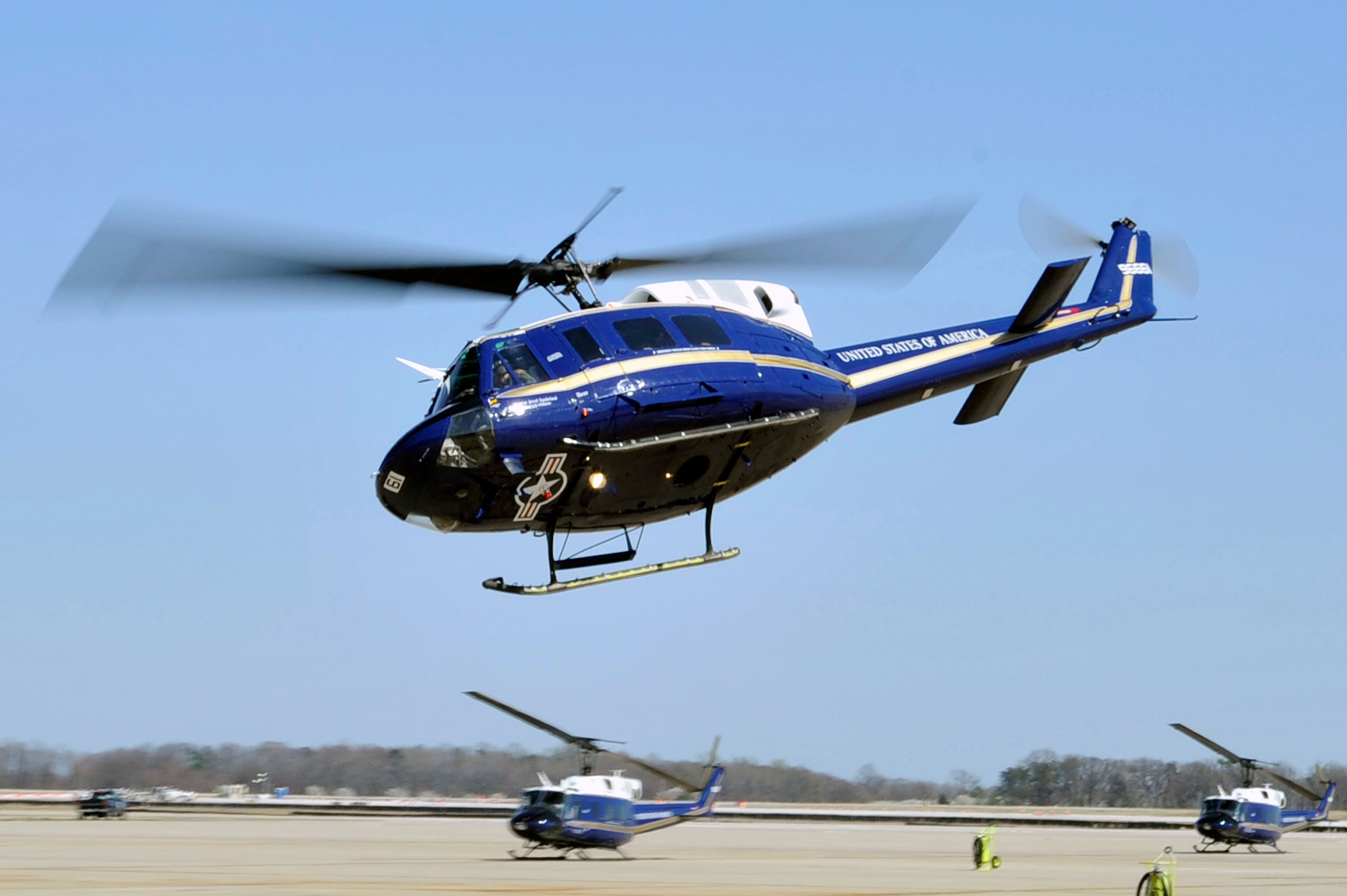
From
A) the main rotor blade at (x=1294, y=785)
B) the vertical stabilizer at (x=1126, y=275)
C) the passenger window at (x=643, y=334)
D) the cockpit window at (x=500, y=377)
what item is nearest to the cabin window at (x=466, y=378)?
the cockpit window at (x=500, y=377)

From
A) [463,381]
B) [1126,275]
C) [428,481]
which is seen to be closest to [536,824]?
[428,481]

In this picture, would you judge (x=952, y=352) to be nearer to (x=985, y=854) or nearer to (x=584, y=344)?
(x=584, y=344)

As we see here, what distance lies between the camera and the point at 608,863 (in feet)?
96.9

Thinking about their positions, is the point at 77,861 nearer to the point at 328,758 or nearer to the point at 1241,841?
the point at 1241,841

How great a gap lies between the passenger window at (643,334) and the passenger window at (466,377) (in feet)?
6.79

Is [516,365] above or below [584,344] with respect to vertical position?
below

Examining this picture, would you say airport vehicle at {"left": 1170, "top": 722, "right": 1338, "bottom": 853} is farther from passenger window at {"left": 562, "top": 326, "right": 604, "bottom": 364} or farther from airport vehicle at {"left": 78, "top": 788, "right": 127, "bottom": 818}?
airport vehicle at {"left": 78, "top": 788, "right": 127, "bottom": 818}

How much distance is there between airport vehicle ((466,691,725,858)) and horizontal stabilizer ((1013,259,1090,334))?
11.9 m

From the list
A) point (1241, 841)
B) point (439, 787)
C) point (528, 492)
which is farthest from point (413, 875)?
point (439, 787)

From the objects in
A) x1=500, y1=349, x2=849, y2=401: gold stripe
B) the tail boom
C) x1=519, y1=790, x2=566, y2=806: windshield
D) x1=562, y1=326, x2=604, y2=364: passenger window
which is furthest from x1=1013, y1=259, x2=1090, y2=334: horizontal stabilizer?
x1=519, y1=790, x2=566, y2=806: windshield

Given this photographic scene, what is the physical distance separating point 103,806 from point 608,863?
31596 mm

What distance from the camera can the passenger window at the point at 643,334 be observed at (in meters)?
20.6

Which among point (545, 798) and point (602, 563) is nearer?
point (602, 563)

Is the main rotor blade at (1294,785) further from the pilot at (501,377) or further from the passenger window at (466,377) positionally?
the passenger window at (466,377)
